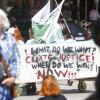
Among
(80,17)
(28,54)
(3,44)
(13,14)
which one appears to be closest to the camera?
(3,44)

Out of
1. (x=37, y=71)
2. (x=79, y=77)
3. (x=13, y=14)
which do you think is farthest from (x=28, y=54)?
(x=13, y=14)

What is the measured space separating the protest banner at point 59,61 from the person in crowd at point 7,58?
566cm

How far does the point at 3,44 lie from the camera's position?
5.30 m

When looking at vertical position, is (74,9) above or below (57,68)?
above

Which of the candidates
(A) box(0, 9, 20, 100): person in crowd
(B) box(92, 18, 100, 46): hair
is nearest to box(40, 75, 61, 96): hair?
(A) box(0, 9, 20, 100): person in crowd

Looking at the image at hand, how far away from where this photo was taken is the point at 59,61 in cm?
1147

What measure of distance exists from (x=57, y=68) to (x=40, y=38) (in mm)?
738

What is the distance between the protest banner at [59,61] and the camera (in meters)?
11.2

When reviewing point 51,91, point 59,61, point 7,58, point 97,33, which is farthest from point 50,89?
point 59,61

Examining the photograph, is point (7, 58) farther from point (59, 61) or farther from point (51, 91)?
point (59, 61)

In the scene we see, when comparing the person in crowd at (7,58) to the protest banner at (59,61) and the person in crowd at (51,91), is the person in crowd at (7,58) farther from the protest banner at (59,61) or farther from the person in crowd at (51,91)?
the protest banner at (59,61)

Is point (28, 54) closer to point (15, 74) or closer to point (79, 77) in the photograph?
point (79, 77)

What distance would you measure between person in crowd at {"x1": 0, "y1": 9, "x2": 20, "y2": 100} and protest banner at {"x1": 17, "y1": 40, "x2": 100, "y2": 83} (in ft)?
18.6

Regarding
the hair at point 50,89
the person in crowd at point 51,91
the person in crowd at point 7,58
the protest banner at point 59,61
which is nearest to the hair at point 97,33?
the person in crowd at point 7,58
